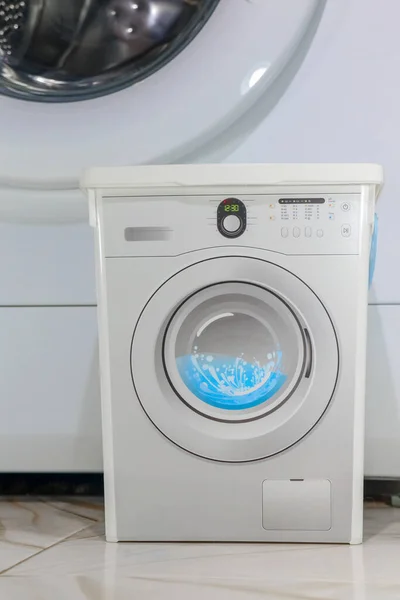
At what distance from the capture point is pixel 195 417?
897 mm

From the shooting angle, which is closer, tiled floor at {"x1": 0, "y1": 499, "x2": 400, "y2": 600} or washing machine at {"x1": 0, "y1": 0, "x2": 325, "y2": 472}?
tiled floor at {"x1": 0, "y1": 499, "x2": 400, "y2": 600}

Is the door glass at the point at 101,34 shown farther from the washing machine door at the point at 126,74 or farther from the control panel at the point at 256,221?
the control panel at the point at 256,221

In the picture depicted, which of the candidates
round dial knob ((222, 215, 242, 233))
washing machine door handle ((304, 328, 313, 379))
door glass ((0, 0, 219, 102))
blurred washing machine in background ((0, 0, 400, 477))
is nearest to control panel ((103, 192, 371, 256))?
round dial knob ((222, 215, 242, 233))

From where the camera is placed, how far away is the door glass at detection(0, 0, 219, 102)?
1080mm

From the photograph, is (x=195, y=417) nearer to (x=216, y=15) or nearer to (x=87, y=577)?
(x=87, y=577)

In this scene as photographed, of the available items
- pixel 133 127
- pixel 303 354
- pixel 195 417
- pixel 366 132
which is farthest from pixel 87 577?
pixel 366 132

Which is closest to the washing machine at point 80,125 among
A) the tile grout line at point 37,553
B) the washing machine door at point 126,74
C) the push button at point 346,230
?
the washing machine door at point 126,74

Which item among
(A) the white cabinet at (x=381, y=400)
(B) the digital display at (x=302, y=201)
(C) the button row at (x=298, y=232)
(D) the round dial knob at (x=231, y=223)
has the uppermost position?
(B) the digital display at (x=302, y=201)

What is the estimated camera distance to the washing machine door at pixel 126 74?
1030mm

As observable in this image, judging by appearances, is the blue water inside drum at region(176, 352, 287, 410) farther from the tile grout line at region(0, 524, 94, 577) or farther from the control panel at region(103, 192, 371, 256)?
the tile grout line at region(0, 524, 94, 577)

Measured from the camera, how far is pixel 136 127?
1.05 metres

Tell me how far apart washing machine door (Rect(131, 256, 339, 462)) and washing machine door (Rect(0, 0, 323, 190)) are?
0.28 meters

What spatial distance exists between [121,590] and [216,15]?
809 millimetres

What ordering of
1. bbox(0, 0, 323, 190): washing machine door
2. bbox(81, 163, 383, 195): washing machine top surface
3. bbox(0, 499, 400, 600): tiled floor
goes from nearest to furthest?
1. bbox(0, 499, 400, 600): tiled floor
2. bbox(81, 163, 383, 195): washing machine top surface
3. bbox(0, 0, 323, 190): washing machine door
